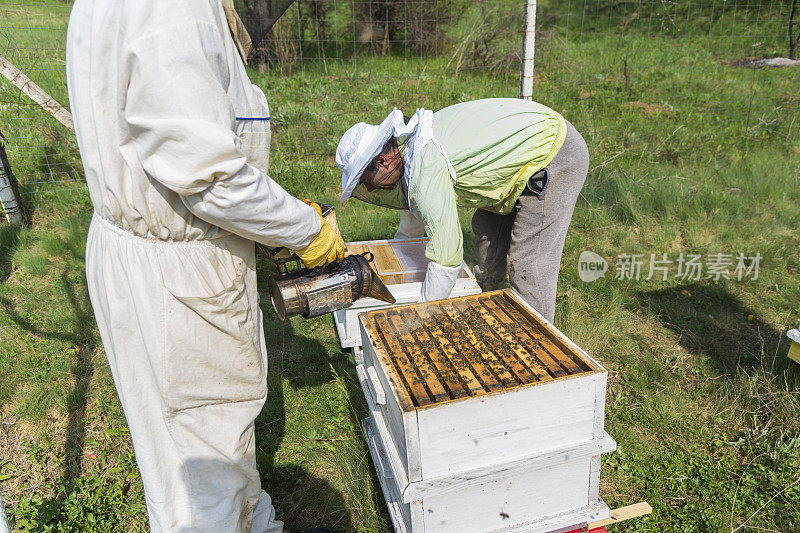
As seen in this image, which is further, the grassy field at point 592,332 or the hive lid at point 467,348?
the grassy field at point 592,332

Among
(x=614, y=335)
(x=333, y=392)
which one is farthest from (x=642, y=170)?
(x=333, y=392)

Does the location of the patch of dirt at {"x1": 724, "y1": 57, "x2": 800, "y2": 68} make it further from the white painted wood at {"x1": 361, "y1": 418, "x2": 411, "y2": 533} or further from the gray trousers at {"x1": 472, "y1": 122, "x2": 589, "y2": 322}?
the white painted wood at {"x1": 361, "y1": 418, "x2": 411, "y2": 533}

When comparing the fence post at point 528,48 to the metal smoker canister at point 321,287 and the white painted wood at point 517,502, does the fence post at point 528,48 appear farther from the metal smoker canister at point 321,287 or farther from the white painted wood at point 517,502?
the white painted wood at point 517,502

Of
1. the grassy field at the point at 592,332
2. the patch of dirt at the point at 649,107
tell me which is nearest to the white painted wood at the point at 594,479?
the grassy field at the point at 592,332

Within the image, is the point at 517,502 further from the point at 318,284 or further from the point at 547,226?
the point at 547,226

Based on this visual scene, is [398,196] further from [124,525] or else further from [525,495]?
[124,525]

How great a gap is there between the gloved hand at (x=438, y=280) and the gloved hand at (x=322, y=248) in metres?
0.54

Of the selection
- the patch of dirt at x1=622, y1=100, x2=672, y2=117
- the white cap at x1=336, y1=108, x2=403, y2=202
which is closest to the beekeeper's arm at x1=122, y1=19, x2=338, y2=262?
the white cap at x1=336, y1=108, x2=403, y2=202

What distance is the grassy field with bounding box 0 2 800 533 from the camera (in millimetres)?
2521

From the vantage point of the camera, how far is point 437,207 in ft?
7.78

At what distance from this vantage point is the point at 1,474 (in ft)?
8.59

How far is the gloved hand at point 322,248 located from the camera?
194 centimetres

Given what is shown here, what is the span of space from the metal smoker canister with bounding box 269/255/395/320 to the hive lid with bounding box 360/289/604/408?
14cm

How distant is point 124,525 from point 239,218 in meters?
1.72
